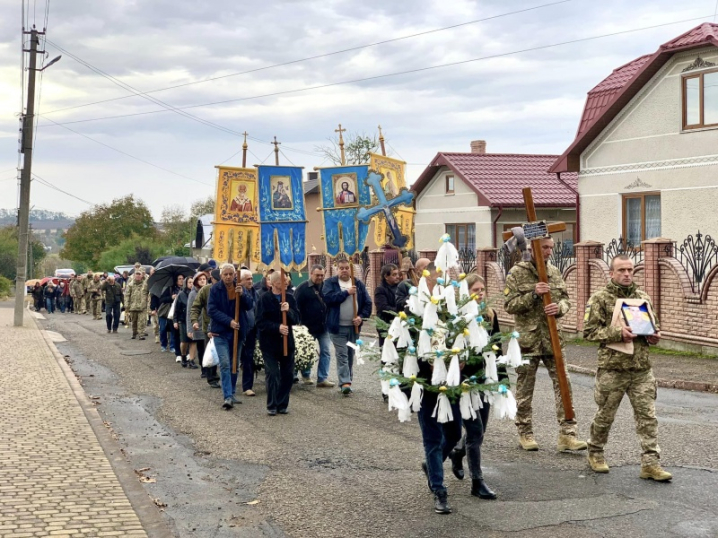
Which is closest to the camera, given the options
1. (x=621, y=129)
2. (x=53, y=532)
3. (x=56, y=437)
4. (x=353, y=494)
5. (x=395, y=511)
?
(x=53, y=532)

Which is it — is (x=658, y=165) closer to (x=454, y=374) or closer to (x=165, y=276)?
(x=165, y=276)

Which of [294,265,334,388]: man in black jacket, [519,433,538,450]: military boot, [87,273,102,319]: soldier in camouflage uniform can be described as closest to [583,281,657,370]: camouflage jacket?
[519,433,538,450]: military boot

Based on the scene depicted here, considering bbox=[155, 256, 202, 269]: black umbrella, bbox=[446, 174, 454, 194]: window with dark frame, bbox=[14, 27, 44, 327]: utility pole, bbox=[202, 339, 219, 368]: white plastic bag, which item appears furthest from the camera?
bbox=[446, 174, 454, 194]: window with dark frame

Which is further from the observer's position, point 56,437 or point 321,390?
point 321,390

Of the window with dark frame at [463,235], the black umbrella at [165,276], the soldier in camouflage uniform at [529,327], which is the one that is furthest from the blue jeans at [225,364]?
the window with dark frame at [463,235]

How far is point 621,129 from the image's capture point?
26.0 m

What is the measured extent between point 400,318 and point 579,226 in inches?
851

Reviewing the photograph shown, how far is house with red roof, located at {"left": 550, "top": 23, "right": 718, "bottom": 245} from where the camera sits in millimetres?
23266

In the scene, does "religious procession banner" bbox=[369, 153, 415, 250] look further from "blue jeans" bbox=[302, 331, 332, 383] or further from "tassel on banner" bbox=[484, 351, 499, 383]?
"tassel on banner" bbox=[484, 351, 499, 383]

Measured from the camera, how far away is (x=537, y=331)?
9016 mm

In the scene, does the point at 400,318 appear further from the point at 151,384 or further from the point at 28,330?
the point at 28,330

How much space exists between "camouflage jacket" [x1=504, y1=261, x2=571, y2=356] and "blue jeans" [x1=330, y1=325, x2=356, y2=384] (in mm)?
4528

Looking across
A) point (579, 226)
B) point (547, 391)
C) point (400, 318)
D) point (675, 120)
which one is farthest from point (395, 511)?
point (579, 226)

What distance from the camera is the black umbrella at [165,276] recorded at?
20.3m
